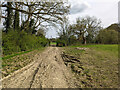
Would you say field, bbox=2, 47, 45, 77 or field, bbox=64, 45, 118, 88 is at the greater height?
field, bbox=64, 45, 118, 88

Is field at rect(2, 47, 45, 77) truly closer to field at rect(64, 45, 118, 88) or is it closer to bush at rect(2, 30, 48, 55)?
bush at rect(2, 30, 48, 55)

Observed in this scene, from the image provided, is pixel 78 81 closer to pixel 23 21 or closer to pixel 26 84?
pixel 26 84

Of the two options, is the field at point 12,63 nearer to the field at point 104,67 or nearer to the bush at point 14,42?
the bush at point 14,42

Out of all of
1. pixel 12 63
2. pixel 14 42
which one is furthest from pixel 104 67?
pixel 14 42

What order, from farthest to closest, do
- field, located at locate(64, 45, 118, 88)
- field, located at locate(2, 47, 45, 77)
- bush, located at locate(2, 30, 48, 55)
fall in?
bush, located at locate(2, 30, 48, 55) < field, located at locate(2, 47, 45, 77) < field, located at locate(64, 45, 118, 88)

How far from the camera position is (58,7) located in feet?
33.9

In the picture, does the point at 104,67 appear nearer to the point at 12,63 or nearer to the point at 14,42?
the point at 12,63

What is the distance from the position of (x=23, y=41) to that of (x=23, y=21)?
15.1ft

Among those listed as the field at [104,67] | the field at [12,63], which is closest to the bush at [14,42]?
the field at [12,63]

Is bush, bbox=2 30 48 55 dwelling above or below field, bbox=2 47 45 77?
above

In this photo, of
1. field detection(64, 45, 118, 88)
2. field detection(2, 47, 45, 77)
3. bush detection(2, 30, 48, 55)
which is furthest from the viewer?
bush detection(2, 30, 48, 55)

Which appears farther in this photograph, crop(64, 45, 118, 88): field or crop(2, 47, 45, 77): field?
crop(2, 47, 45, 77): field

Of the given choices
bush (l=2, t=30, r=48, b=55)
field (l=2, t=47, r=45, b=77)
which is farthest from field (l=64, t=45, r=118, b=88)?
bush (l=2, t=30, r=48, b=55)

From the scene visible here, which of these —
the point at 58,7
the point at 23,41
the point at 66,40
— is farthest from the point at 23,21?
the point at 66,40
